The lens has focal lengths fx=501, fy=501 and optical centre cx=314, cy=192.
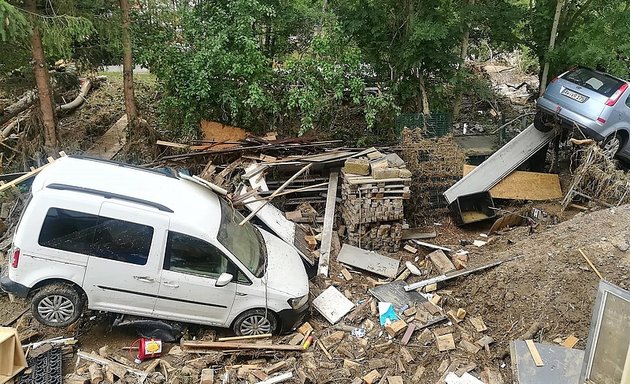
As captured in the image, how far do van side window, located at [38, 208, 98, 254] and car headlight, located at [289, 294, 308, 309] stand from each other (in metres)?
2.73

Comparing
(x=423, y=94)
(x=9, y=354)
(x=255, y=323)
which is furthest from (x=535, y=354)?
(x=423, y=94)

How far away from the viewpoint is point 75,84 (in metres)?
14.0

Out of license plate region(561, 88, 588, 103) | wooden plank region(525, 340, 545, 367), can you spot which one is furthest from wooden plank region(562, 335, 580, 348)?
license plate region(561, 88, 588, 103)

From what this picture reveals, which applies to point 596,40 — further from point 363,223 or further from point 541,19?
point 363,223

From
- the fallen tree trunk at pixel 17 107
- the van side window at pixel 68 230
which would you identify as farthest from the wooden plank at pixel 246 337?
the fallen tree trunk at pixel 17 107

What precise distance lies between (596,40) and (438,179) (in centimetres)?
515

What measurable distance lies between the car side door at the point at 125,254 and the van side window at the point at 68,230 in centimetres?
10

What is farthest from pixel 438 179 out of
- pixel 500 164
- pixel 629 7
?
pixel 629 7

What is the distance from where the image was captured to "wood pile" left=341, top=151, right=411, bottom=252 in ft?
29.2

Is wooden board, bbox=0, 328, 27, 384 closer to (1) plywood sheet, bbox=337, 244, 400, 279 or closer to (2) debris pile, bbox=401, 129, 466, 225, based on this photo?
(1) plywood sheet, bbox=337, 244, 400, 279

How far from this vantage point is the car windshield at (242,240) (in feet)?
22.4

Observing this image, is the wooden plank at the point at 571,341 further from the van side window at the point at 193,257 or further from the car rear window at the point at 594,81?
the car rear window at the point at 594,81

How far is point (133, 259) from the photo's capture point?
21.0 feet

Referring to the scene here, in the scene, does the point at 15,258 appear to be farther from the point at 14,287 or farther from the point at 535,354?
the point at 535,354
